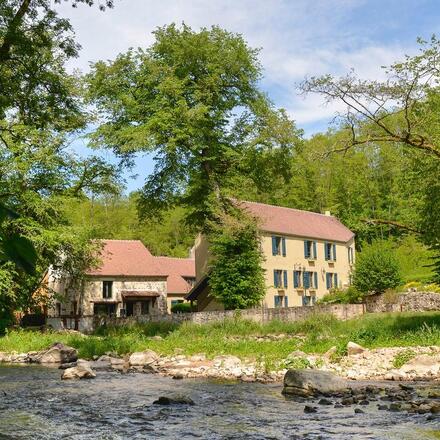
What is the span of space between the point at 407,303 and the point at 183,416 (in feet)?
91.5

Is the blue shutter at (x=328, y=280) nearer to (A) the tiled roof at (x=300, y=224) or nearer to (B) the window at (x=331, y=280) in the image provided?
(B) the window at (x=331, y=280)

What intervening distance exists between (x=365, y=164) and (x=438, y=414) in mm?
59167

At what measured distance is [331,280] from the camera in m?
53.1

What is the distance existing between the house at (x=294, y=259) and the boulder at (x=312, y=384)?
28.2 meters

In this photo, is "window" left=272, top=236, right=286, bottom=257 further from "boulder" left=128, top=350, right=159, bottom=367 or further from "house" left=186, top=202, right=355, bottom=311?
"boulder" left=128, top=350, right=159, bottom=367

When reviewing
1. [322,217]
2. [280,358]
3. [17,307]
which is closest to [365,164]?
[322,217]

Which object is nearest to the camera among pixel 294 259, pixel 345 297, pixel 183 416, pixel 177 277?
pixel 183 416

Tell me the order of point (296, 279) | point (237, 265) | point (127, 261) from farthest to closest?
1. point (127, 261)
2. point (296, 279)
3. point (237, 265)

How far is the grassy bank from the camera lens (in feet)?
77.8

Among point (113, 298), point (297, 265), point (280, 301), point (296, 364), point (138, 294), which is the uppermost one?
point (297, 265)

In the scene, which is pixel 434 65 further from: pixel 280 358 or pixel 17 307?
pixel 17 307

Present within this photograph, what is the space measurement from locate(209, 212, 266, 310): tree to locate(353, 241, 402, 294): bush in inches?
274

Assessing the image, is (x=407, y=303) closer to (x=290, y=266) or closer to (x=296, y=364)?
(x=290, y=266)

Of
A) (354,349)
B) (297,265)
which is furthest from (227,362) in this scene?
(297,265)
